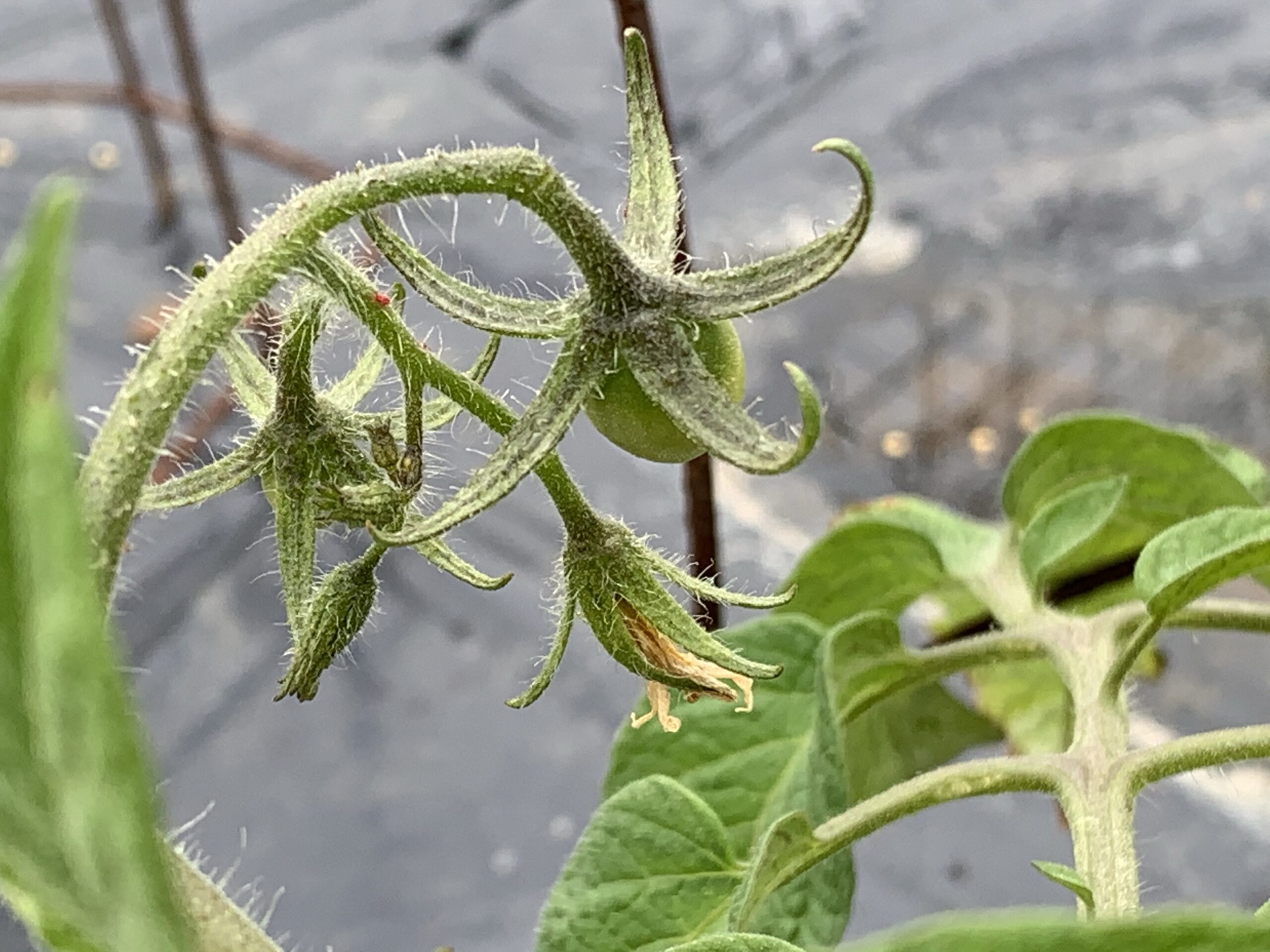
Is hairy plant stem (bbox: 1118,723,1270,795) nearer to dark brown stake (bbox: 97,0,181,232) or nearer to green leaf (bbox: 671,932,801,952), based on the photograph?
green leaf (bbox: 671,932,801,952)

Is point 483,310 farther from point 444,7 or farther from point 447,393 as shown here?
point 444,7

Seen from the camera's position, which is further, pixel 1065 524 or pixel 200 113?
pixel 200 113

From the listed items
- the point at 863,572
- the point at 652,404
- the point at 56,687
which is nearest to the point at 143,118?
the point at 863,572

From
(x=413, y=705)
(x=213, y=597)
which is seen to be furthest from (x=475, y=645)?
(x=213, y=597)

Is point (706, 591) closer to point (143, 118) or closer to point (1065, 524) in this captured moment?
point (1065, 524)

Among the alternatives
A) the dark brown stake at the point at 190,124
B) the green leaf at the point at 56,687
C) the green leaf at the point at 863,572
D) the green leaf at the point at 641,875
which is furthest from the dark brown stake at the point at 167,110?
the green leaf at the point at 56,687
